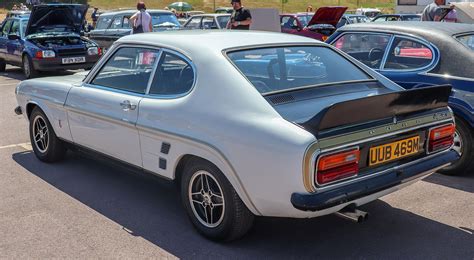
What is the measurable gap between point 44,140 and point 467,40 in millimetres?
4659

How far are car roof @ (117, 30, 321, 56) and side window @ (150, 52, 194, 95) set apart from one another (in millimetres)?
90

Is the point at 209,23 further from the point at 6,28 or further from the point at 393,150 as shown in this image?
the point at 393,150

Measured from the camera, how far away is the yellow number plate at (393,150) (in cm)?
321

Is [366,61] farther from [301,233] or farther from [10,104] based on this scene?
[10,104]

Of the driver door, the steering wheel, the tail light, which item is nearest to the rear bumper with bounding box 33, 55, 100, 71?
the driver door

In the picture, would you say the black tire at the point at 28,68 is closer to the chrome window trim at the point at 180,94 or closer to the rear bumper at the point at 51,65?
the rear bumper at the point at 51,65

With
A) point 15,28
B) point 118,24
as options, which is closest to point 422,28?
point 15,28

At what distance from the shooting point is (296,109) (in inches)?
131

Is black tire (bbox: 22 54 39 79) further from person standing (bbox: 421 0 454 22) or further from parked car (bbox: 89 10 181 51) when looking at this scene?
person standing (bbox: 421 0 454 22)

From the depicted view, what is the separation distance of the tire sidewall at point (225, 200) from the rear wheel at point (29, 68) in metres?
9.63

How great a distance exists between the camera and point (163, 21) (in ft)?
46.4

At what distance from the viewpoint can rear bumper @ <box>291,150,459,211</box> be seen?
2.89 metres

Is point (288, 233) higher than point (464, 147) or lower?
lower

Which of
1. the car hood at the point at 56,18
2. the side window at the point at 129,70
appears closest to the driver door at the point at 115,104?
the side window at the point at 129,70
